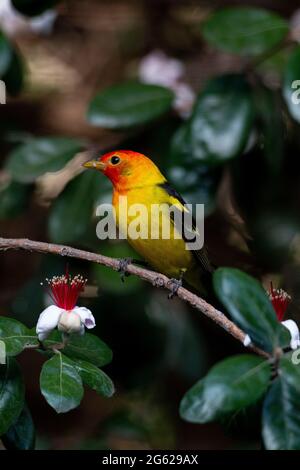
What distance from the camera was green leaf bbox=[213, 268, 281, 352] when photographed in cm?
149

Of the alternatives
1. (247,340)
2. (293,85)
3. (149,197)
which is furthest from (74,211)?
(247,340)

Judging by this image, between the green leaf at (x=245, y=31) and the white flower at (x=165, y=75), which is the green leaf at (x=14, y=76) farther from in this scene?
the green leaf at (x=245, y=31)

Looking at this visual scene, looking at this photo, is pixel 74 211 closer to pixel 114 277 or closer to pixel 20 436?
pixel 114 277

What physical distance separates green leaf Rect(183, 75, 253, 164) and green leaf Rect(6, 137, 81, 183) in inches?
15.7

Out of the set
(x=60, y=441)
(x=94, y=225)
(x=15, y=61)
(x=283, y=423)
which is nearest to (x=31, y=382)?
(x=60, y=441)

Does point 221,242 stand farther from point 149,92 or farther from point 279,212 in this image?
point 149,92

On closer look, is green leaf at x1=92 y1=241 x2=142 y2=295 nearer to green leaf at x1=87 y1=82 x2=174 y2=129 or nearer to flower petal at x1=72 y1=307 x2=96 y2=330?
green leaf at x1=87 y1=82 x2=174 y2=129

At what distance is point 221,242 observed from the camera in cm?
331

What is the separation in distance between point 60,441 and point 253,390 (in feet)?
6.98

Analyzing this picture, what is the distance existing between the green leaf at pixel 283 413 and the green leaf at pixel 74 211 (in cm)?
129

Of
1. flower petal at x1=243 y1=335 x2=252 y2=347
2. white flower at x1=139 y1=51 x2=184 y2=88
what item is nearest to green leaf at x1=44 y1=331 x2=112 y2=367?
flower petal at x1=243 y1=335 x2=252 y2=347

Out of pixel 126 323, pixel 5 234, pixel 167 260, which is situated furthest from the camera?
pixel 5 234

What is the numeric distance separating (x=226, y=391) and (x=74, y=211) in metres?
1.33

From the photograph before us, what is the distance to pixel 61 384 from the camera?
4.83 feet
